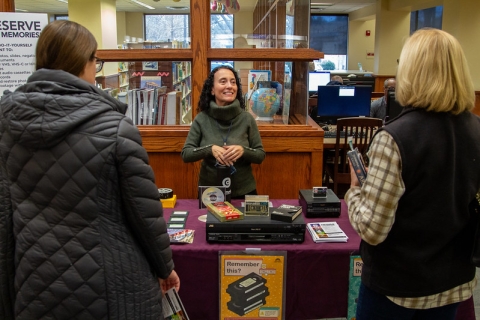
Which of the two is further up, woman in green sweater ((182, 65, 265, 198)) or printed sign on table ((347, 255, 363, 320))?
woman in green sweater ((182, 65, 265, 198))

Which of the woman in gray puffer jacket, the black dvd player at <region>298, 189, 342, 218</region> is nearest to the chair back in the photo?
the black dvd player at <region>298, 189, 342, 218</region>

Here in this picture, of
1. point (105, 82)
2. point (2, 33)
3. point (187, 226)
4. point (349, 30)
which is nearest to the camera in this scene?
point (187, 226)

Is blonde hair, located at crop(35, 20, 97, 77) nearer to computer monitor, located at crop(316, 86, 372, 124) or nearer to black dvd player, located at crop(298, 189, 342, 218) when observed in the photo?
black dvd player, located at crop(298, 189, 342, 218)

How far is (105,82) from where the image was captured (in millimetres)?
3291

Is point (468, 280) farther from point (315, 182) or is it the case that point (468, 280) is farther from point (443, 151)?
point (315, 182)

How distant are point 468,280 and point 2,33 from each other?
248cm

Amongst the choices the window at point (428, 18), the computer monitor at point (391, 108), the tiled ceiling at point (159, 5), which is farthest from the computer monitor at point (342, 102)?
the window at point (428, 18)

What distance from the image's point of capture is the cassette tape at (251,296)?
198cm

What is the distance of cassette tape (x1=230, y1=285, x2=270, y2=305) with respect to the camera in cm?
198

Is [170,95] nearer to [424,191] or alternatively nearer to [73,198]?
[73,198]

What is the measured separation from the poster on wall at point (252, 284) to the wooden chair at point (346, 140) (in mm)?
2410

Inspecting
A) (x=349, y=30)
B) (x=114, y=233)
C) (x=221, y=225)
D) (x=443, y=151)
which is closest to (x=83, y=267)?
(x=114, y=233)

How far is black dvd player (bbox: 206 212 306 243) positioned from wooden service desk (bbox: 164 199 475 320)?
0.08 ft

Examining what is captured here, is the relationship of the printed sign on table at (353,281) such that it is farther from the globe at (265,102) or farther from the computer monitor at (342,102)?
the computer monitor at (342,102)
